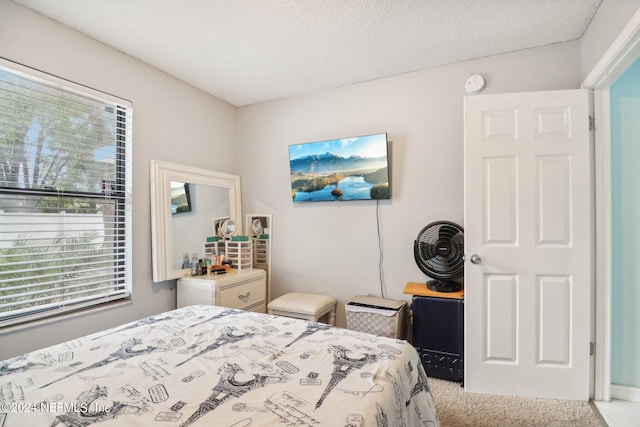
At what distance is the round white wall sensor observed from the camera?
239 cm

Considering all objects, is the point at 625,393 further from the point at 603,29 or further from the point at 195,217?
the point at 195,217

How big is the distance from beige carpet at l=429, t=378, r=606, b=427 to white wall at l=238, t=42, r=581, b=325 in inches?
34.2

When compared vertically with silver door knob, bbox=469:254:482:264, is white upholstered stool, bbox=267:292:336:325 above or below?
below

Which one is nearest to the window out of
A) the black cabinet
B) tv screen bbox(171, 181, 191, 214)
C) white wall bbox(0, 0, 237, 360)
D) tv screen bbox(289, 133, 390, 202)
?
white wall bbox(0, 0, 237, 360)

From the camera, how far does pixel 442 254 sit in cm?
231

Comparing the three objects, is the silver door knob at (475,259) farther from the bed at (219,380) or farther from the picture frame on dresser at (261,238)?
the picture frame on dresser at (261,238)

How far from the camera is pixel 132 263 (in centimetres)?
236

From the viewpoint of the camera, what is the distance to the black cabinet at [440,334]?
7.25ft

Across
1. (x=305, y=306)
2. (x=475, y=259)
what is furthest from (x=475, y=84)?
(x=305, y=306)

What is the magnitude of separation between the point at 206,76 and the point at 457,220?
8.23 feet

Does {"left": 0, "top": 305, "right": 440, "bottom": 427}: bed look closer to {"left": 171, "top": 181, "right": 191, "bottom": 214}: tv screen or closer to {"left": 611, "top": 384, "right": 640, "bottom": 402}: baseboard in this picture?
{"left": 171, "top": 181, "right": 191, "bottom": 214}: tv screen

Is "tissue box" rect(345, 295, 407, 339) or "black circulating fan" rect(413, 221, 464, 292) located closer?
"black circulating fan" rect(413, 221, 464, 292)

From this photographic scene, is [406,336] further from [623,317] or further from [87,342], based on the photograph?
[87,342]

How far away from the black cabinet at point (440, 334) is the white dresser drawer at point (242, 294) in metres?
1.47
